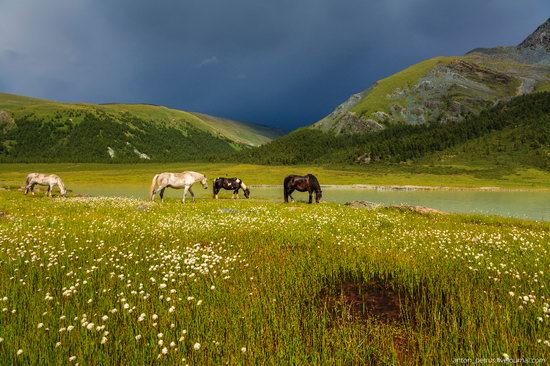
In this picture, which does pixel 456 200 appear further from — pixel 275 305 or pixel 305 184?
pixel 275 305

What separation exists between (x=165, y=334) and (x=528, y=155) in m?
225

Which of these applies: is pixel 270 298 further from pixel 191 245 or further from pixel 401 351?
pixel 191 245

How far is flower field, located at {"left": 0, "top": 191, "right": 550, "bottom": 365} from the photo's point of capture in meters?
4.96

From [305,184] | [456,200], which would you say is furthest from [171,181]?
[456,200]

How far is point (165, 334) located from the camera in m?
5.41

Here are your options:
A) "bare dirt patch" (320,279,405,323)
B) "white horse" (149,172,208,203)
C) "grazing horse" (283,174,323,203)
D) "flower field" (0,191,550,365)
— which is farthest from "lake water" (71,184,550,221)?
"bare dirt patch" (320,279,405,323)

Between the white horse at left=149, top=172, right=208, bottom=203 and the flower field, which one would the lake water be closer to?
the white horse at left=149, top=172, right=208, bottom=203

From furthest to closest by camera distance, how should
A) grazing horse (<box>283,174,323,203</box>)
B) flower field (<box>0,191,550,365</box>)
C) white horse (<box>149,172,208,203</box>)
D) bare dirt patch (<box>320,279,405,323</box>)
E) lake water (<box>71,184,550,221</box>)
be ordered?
lake water (<box>71,184,550,221</box>) → grazing horse (<box>283,174,323,203</box>) → white horse (<box>149,172,208,203</box>) → bare dirt patch (<box>320,279,405,323</box>) → flower field (<box>0,191,550,365</box>)

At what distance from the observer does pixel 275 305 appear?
662 cm

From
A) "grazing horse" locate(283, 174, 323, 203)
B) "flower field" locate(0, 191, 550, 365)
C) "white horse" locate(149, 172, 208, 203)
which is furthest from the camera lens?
"grazing horse" locate(283, 174, 323, 203)

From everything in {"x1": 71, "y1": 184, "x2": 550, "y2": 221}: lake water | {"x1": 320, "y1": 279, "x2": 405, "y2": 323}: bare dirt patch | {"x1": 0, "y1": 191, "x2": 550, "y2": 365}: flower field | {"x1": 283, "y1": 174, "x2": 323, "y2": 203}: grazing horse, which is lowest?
{"x1": 71, "y1": 184, "x2": 550, "y2": 221}: lake water

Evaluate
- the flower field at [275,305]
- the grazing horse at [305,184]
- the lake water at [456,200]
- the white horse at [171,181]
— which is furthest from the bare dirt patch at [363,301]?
the lake water at [456,200]

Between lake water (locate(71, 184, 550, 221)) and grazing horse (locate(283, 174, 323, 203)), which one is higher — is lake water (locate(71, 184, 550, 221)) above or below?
below

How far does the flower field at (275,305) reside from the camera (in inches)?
195
